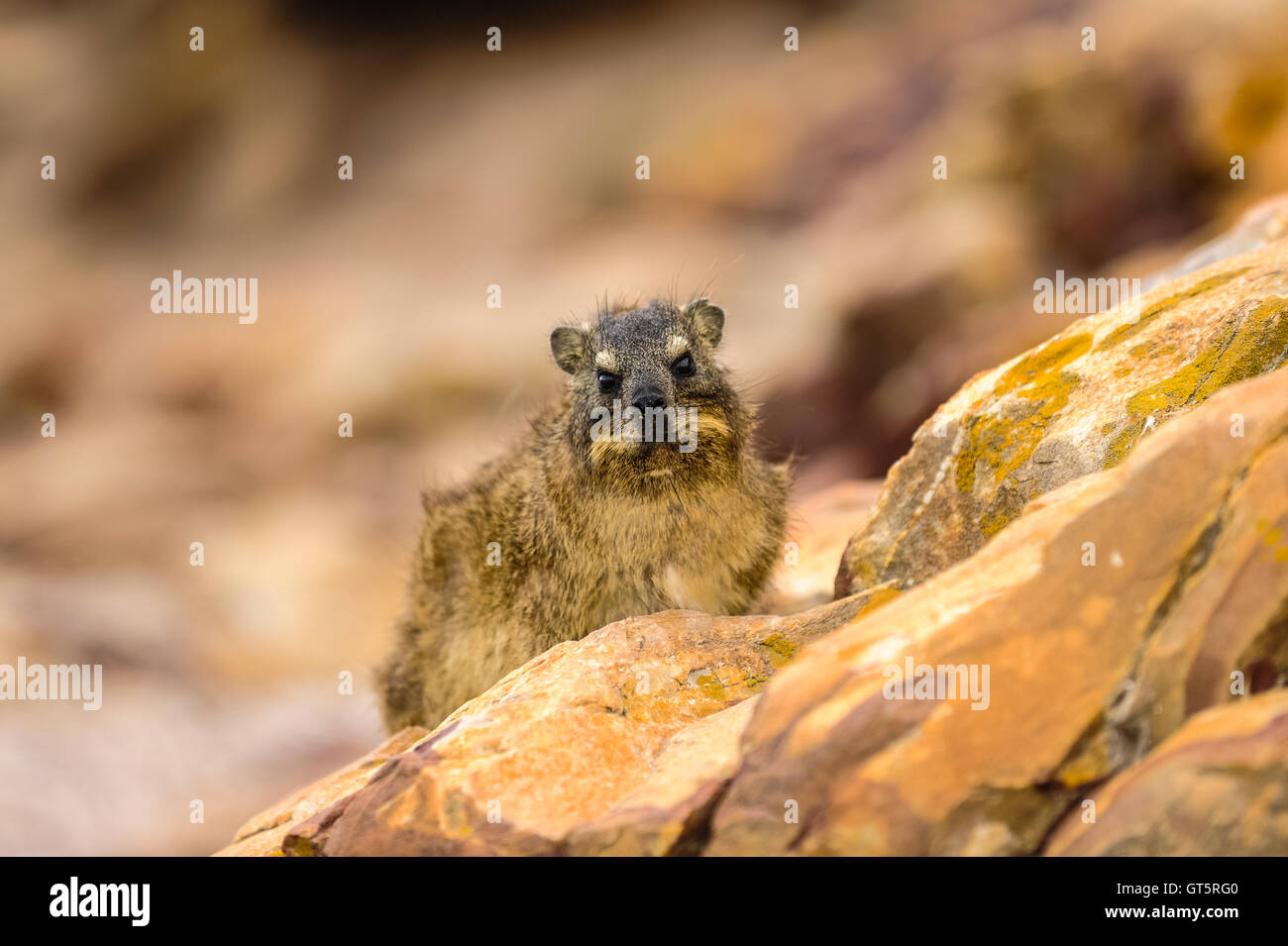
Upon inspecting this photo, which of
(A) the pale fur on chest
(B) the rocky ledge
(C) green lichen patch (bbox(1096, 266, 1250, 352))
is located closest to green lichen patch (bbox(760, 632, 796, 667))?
(B) the rocky ledge

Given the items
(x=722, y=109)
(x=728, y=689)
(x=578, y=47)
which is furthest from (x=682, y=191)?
(x=728, y=689)

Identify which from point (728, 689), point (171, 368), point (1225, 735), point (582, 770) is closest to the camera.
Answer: point (1225, 735)

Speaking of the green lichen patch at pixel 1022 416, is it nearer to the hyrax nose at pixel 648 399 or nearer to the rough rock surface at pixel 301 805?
the hyrax nose at pixel 648 399

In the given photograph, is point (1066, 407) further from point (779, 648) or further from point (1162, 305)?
point (779, 648)

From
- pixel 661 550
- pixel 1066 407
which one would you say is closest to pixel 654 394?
pixel 661 550

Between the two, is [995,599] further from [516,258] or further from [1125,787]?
[516,258]

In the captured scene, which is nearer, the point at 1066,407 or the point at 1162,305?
the point at 1066,407

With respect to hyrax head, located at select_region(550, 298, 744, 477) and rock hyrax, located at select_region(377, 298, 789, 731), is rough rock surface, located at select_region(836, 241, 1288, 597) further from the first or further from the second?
hyrax head, located at select_region(550, 298, 744, 477)

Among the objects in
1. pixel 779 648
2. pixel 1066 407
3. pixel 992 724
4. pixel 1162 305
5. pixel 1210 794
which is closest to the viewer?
pixel 1210 794
